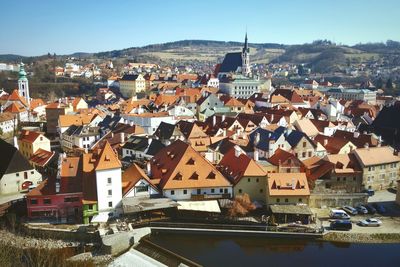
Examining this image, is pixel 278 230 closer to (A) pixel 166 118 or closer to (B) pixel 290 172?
(B) pixel 290 172

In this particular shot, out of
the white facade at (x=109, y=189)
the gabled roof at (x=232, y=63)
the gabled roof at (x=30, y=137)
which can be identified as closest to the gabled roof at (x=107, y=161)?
the white facade at (x=109, y=189)

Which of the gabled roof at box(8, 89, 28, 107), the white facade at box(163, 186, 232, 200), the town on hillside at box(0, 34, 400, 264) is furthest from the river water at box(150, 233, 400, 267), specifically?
the gabled roof at box(8, 89, 28, 107)

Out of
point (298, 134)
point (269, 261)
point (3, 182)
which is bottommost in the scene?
point (269, 261)

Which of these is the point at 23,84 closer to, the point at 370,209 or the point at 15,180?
the point at 15,180

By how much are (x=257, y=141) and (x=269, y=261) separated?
75.6 feet

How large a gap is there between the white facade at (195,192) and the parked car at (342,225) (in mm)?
10168

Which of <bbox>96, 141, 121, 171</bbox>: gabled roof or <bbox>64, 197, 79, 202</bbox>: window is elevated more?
<bbox>96, 141, 121, 171</bbox>: gabled roof

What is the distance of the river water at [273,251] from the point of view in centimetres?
3125

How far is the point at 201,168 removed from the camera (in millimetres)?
40188

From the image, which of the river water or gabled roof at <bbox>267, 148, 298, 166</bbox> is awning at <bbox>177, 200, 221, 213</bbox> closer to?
the river water

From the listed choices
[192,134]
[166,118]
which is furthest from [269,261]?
[166,118]

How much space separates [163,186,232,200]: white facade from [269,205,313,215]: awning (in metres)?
4.93

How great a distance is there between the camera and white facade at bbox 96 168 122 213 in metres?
35.8

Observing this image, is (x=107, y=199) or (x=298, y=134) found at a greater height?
(x=298, y=134)
